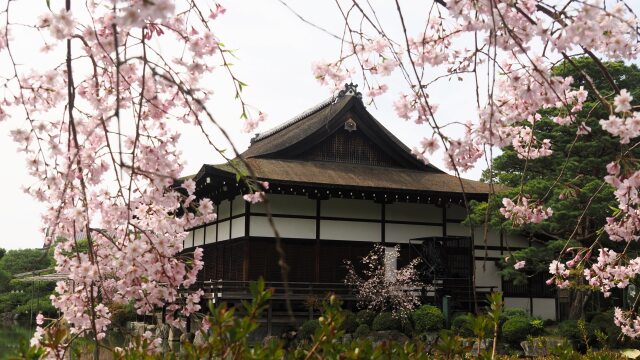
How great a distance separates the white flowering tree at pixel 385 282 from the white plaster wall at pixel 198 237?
476cm

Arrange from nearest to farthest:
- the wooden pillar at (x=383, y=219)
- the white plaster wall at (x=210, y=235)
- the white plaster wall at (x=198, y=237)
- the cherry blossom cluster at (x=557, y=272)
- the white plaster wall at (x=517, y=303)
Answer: the cherry blossom cluster at (x=557, y=272)
the wooden pillar at (x=383, y=219)
the white plaster wall at (x=517, y=303)
the white plaster wall at (x=210, y=235)
the white plaster wall at (x=198, y=237)

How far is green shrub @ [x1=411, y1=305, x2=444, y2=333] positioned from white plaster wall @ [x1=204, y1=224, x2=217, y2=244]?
18.6ft

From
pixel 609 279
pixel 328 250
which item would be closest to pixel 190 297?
pixel 609 279

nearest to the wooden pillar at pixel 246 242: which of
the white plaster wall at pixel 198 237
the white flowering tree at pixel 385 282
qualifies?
the white flowering tree at pixel 385 282

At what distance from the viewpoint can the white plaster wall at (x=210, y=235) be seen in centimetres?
1628

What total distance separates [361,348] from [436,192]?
1238cm

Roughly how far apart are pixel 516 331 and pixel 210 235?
7739mm

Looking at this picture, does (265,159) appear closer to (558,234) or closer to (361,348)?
(558,234)

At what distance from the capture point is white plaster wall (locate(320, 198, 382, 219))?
1446 centimetres

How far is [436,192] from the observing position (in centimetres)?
1430

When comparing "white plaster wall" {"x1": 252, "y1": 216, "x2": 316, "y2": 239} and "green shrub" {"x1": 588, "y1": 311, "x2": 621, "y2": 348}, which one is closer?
"green shrub" {"x1": 588, "y1": 311, "x2": 621, "y2": 348}

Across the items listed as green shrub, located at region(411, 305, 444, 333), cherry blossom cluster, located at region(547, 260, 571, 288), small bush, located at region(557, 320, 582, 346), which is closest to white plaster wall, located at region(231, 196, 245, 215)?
green shrub, located at region(411, 305, 444, 333)

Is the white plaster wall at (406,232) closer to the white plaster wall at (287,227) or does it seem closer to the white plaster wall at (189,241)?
the white plaster wall at (287,227)

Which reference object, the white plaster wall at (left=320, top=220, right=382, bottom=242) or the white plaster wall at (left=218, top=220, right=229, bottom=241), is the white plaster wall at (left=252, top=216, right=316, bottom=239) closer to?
the white plaster wall at (left=320, top=220, right=382, bottom=242)
